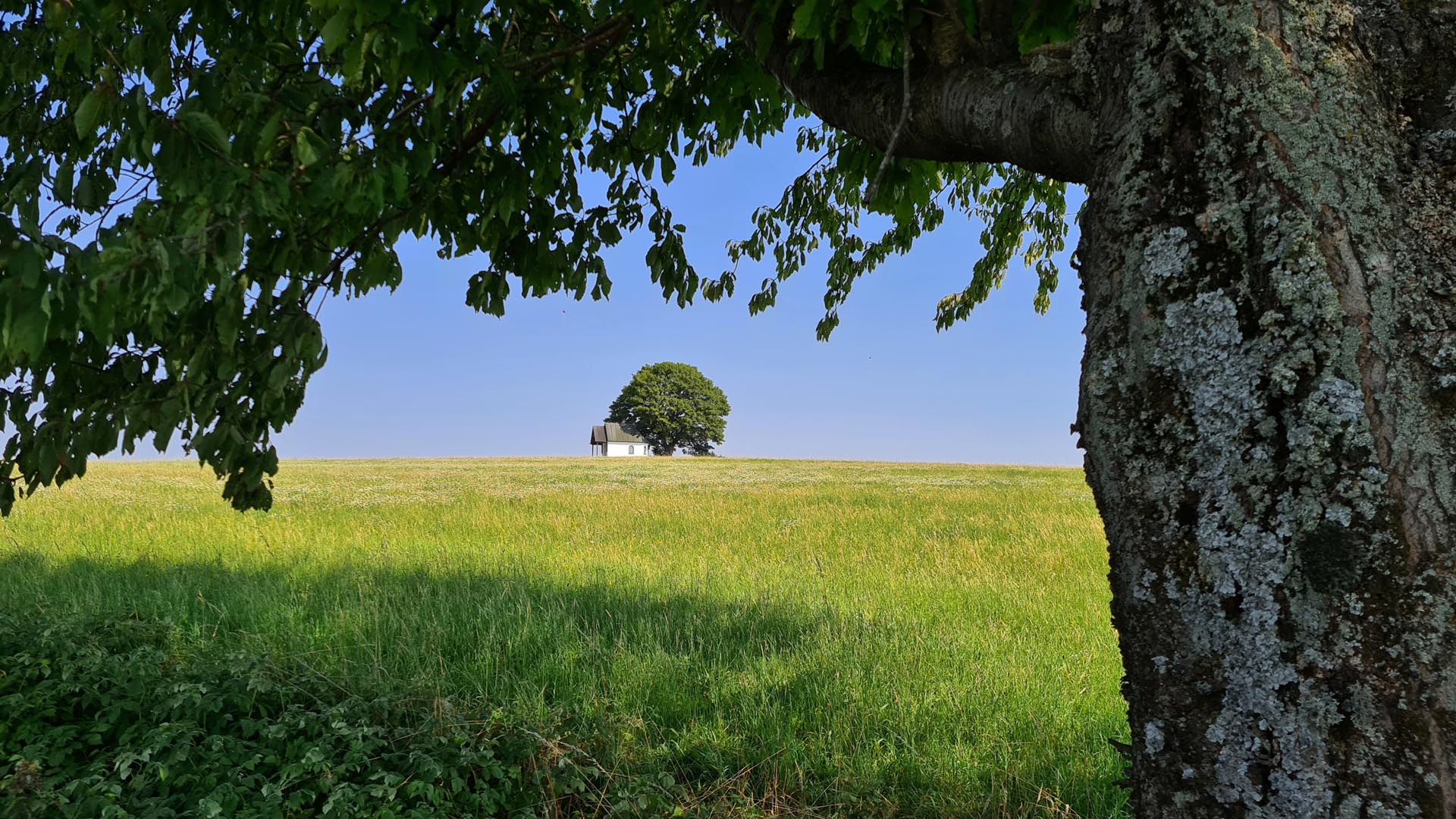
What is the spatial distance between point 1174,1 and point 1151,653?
66.5 inches

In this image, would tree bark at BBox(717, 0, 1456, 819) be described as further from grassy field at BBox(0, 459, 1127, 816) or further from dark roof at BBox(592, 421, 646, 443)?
dark roof at BBox(592, 421, 646, 443)

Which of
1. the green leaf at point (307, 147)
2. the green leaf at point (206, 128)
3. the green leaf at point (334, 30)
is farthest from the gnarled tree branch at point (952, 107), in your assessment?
the green leaf at point (206, 128)

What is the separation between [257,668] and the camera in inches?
190

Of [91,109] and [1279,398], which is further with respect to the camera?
[91,109]

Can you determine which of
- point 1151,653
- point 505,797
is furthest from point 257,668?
point 1151,653

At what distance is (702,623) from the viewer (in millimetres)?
6891

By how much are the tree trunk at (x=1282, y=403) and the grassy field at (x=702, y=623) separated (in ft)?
8.18

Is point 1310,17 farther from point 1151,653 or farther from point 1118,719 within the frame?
point 1118,719

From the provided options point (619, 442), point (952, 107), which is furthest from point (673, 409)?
point (952, 107)

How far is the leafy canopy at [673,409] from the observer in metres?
65.9

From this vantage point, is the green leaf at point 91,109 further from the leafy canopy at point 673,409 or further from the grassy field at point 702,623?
the leafy canopy at point 673,409

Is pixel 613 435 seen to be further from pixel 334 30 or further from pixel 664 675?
pixel 334 30

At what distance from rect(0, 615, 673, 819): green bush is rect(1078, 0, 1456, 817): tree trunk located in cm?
265

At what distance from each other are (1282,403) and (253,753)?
4788 mm
